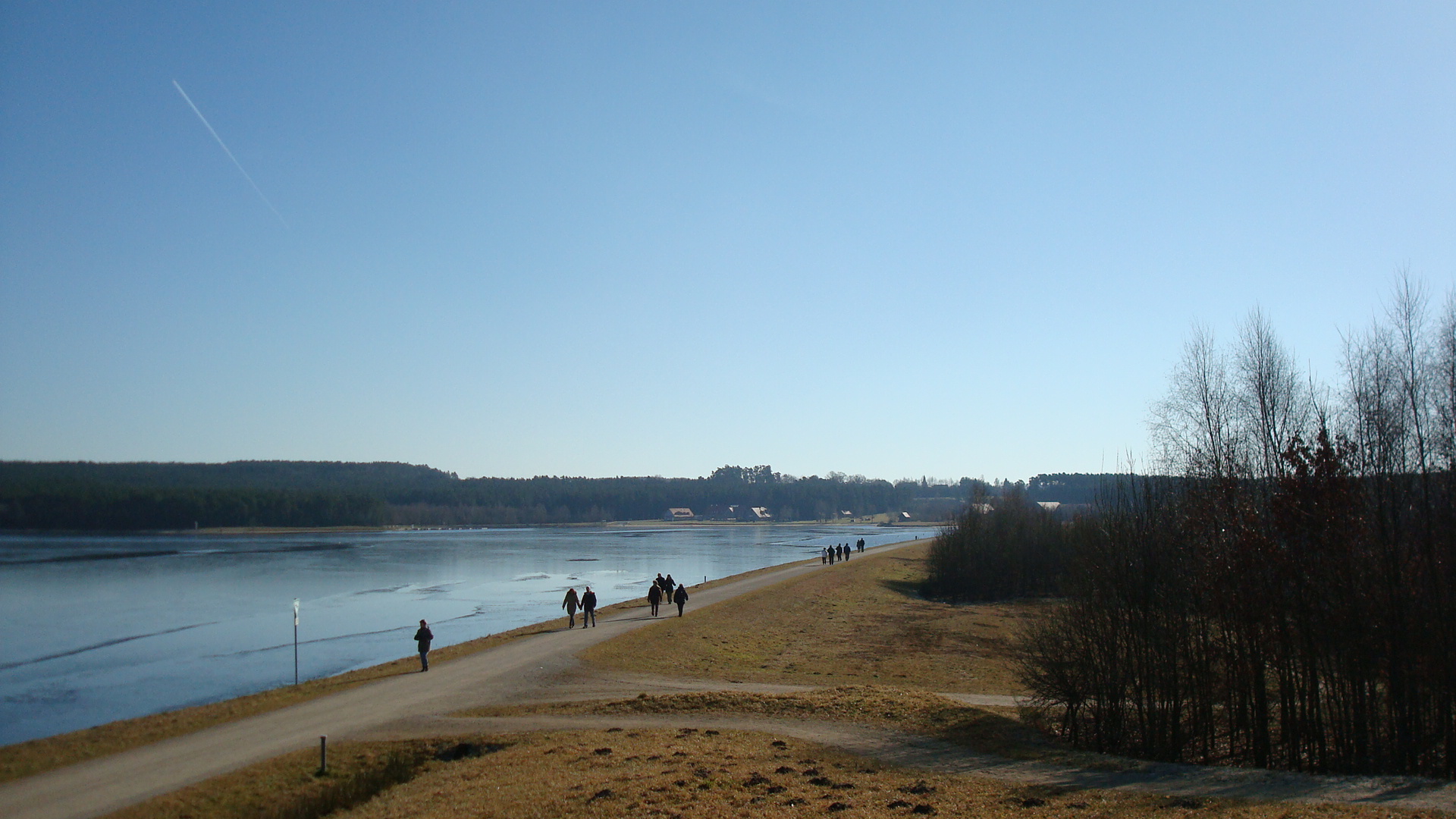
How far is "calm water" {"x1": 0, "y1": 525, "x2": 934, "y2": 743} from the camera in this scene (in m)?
27.3

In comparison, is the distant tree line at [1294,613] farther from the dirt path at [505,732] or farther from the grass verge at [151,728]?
the grass verge at [151,728]

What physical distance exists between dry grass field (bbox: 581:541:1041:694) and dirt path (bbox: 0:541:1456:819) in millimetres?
2068

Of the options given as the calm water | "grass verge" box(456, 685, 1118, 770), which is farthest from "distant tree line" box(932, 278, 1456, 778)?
the calm water

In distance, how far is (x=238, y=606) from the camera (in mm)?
48250

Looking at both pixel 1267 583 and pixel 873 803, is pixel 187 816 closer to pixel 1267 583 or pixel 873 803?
pixel 873 803

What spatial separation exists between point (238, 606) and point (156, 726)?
109 feet

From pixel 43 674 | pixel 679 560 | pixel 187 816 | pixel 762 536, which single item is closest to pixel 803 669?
pixel 187 816

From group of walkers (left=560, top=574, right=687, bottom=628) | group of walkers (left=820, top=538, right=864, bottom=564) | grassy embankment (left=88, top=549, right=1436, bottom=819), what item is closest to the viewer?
grassy embankment (left=88, top=549, right=1436, bottom=819)

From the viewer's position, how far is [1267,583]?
16.3m

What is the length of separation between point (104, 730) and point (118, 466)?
689 feet

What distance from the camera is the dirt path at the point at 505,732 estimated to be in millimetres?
12898

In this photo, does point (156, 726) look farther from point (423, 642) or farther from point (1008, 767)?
point (1008, 767)

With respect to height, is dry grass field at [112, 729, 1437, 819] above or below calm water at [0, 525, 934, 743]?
above

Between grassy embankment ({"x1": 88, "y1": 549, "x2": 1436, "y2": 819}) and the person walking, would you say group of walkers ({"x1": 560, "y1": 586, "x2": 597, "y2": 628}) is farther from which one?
grassy embankment ({"x1": 88, "y1": 549, "x2": 1436, "y2": 819})
